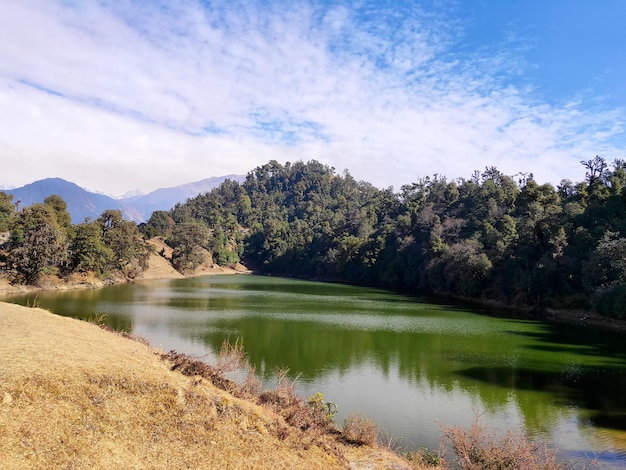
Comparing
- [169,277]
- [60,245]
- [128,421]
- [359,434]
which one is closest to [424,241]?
[169,277]

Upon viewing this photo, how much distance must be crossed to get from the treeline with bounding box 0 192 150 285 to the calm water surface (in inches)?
336

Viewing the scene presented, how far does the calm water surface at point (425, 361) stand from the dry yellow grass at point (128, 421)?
411 cm

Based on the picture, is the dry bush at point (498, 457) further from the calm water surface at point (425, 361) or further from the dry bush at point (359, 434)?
the calm water surface at point (425, 361)

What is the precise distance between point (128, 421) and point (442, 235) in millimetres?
61389

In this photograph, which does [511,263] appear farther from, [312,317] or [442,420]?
[442,420]

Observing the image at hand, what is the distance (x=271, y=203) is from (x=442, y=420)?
129 metres

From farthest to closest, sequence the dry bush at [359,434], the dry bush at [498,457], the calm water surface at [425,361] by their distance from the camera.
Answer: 1. the calm water surface at [425,361]
2. the dry bush at [359,434]
3. the dry bush at [498,457]

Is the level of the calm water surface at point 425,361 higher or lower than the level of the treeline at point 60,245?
lower

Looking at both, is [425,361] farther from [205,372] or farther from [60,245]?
[60,245]

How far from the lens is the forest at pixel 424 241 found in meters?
40.1

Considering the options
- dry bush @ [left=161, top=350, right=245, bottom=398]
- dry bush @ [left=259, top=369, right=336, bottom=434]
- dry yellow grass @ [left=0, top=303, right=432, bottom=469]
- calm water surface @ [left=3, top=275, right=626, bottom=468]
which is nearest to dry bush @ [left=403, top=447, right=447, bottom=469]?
dry yellow grass @ [left=0, top=303, right=432, bottom=469]

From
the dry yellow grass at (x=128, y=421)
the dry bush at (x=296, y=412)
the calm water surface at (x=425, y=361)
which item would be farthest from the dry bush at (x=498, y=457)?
the dry bush at (x=296, y=412)

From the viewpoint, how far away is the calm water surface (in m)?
14.3

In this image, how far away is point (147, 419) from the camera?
8.80 metres
